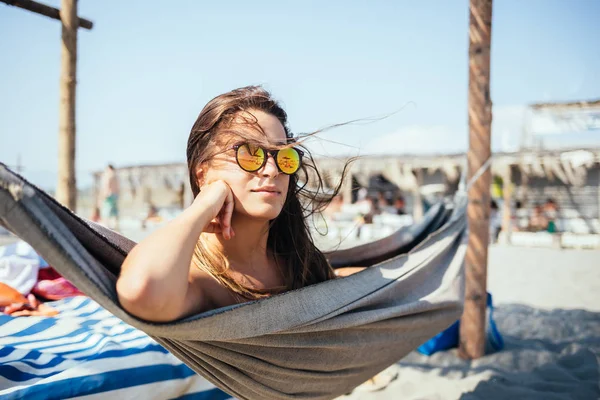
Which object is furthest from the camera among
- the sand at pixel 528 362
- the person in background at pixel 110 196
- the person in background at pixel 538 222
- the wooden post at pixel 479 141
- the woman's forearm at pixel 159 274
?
the person in background at pixel 538 222

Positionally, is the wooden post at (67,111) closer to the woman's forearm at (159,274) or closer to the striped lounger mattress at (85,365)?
the striped lounger mattress at (85,365)

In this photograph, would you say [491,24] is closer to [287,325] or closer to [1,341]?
[287,325]

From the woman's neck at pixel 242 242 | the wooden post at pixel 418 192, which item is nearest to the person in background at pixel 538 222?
the wooden post at pixel 418 192

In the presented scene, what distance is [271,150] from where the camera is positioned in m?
1.21

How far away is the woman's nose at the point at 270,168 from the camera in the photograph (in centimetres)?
118

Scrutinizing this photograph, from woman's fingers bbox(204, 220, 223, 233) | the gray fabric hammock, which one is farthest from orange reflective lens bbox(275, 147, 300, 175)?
the gray fabric hammock

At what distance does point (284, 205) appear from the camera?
148 centimetres

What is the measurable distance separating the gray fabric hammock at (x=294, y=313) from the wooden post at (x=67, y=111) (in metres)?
2.46

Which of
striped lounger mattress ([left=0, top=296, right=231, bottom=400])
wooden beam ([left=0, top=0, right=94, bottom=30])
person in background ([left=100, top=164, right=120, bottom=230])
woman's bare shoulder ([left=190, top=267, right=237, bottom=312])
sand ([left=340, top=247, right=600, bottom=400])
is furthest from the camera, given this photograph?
person in background ([left=100, top=164, right=120, bottom=230])

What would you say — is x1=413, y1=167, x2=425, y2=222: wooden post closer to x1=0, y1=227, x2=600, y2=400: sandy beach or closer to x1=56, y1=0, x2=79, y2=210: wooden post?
x1=0, y1=227, x2=600, y2=400: sandy beach

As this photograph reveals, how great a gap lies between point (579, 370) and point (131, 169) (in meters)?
16.3

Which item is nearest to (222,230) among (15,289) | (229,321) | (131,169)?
(229,321)

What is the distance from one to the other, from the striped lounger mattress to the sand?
39.7 inches

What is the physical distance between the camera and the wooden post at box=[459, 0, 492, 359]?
2.62 m
